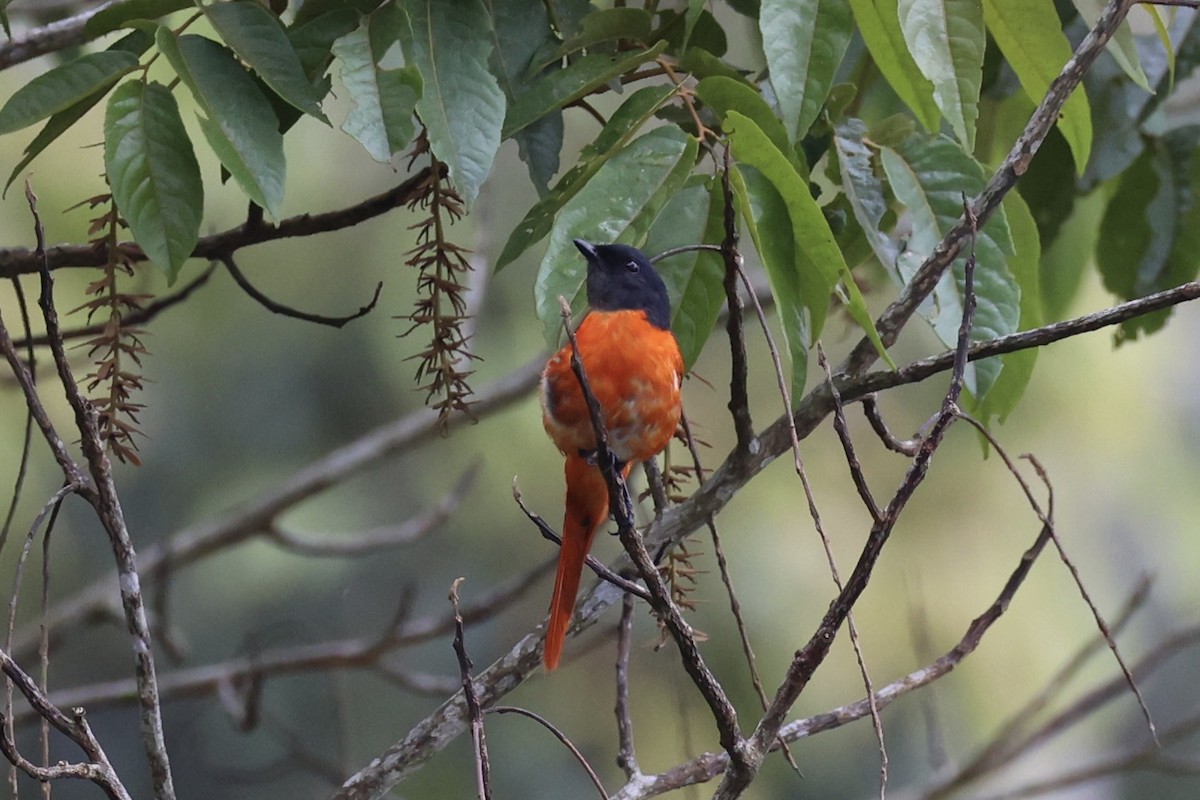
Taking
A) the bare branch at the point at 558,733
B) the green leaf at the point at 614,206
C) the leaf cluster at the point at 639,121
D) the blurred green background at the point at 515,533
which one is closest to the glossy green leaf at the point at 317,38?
the leaf cluster at the point at 639,121

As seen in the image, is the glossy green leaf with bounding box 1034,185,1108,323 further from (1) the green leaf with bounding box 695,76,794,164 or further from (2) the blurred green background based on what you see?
(2) the blurred green background

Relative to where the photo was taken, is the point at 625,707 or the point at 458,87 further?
the point at 625,707

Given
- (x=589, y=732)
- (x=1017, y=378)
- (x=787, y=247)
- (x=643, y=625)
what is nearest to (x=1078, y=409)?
(x=643, y=625)

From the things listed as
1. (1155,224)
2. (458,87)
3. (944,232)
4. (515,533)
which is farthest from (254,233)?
(515,533)

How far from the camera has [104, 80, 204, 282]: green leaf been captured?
0.70 metres

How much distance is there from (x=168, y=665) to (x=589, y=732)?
92 centimetres

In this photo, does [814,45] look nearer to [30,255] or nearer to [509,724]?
[30,255]

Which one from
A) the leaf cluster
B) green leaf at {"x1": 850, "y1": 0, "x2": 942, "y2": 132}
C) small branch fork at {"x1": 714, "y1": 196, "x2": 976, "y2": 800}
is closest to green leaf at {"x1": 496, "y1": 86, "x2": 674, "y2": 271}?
the leaf cluster

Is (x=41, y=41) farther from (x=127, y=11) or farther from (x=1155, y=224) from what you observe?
(x=1155, y=224)

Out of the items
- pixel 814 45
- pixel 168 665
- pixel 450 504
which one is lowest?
pixel 168 665

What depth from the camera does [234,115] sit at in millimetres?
715

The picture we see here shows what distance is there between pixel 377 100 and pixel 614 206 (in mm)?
159

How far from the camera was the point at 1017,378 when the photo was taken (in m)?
0.87

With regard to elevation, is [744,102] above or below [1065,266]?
above
